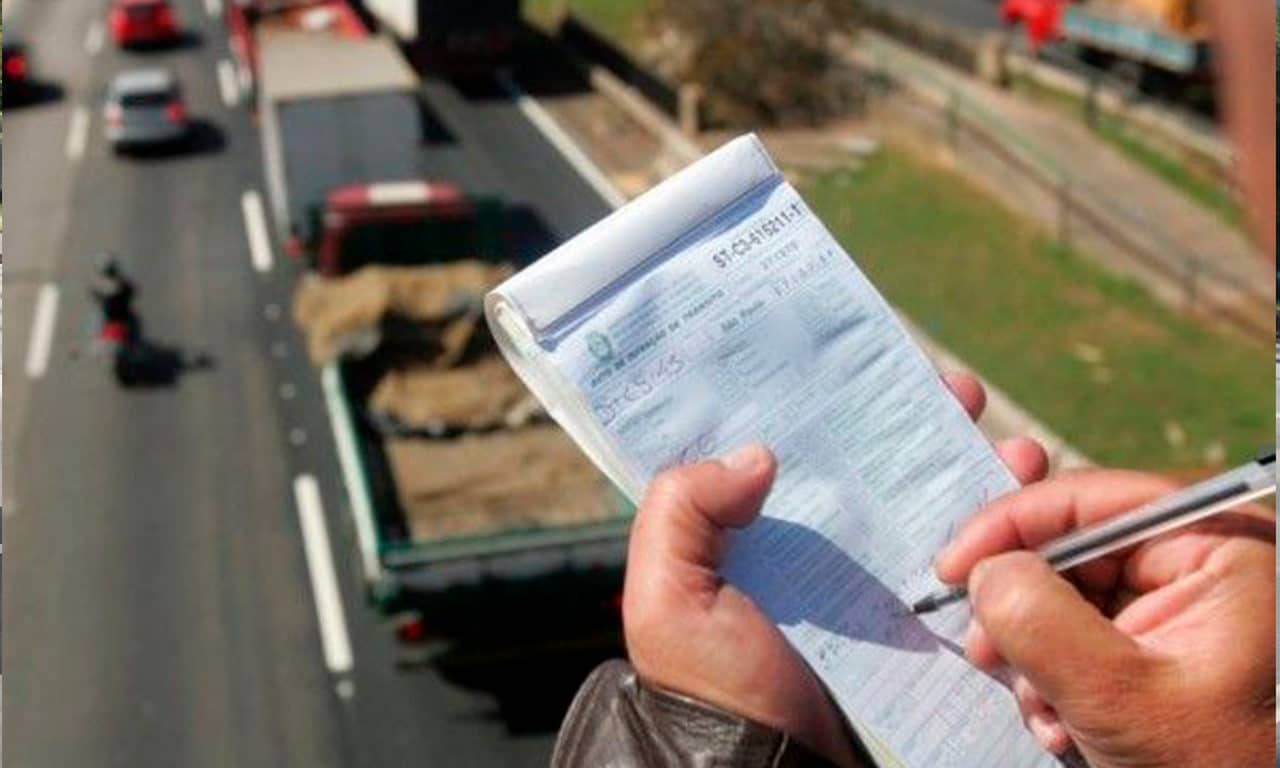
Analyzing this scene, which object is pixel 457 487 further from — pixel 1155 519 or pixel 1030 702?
pixel 1155 519

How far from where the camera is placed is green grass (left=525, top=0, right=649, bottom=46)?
101 ft

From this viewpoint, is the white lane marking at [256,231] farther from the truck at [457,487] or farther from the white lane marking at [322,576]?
the white lane marking at [322,576]

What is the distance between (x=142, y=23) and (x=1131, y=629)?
93.9 ft

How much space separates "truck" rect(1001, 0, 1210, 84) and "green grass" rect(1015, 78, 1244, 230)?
0.94 m

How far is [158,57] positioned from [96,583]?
18.5 m

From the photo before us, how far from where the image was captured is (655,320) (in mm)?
2391

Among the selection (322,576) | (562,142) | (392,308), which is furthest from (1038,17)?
(322,576)

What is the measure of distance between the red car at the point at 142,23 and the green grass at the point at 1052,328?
41.0ft

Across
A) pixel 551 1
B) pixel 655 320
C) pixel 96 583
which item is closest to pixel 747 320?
pixel 655 320

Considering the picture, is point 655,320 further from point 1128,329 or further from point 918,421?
point 1128,329

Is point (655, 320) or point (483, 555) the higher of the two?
point (655, 320)

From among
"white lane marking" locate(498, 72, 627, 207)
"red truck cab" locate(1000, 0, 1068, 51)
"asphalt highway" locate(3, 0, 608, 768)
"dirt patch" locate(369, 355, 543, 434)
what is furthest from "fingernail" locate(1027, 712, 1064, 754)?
"red truck cab" locate(1000, 0, 1068, 51)

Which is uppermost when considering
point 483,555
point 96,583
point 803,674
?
point 803,674

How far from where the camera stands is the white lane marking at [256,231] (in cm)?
1977
